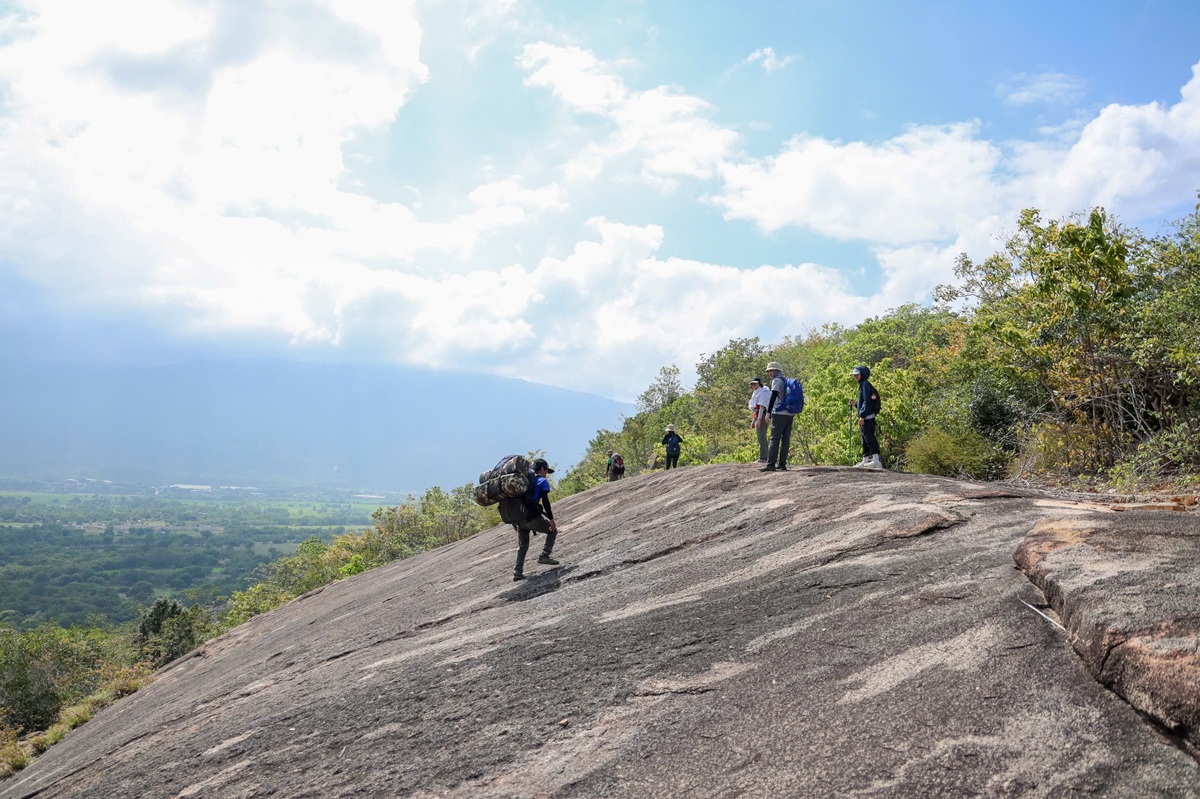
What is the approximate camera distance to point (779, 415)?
1542 centimetres

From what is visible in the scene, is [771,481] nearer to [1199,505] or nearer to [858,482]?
[858,482]

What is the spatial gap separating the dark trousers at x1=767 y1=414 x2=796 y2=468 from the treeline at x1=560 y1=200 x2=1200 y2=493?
7238 millimetres

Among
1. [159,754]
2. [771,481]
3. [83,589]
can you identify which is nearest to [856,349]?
[771,481]

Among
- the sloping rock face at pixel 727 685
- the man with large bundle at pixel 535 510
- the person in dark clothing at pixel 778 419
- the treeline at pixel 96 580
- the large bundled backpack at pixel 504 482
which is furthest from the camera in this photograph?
the treeline at pixel 96 580

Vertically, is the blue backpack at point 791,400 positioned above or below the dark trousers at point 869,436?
above

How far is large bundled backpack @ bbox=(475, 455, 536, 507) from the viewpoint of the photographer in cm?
1208

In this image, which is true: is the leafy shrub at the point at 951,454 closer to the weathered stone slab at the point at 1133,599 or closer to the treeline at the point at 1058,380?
the treeline at the point at 1058,380

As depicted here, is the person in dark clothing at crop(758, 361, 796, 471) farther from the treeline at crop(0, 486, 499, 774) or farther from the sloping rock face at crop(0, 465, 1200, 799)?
the treeline at crop(0, 486, 499, 774)

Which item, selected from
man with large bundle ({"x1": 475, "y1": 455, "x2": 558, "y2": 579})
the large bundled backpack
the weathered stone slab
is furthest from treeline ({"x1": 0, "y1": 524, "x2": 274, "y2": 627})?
the weathered stone slab

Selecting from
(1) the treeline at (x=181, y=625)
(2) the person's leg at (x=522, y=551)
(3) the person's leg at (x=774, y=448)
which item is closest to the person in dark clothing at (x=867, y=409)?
(3) the person's leg at (x=774, y=448)

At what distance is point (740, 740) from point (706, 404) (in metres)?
59.5

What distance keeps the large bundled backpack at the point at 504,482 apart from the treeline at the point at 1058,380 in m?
12.9

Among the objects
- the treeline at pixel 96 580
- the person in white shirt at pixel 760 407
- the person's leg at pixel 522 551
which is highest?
the person in white shirt at pixel 760 407

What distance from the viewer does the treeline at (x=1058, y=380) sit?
17453mm
